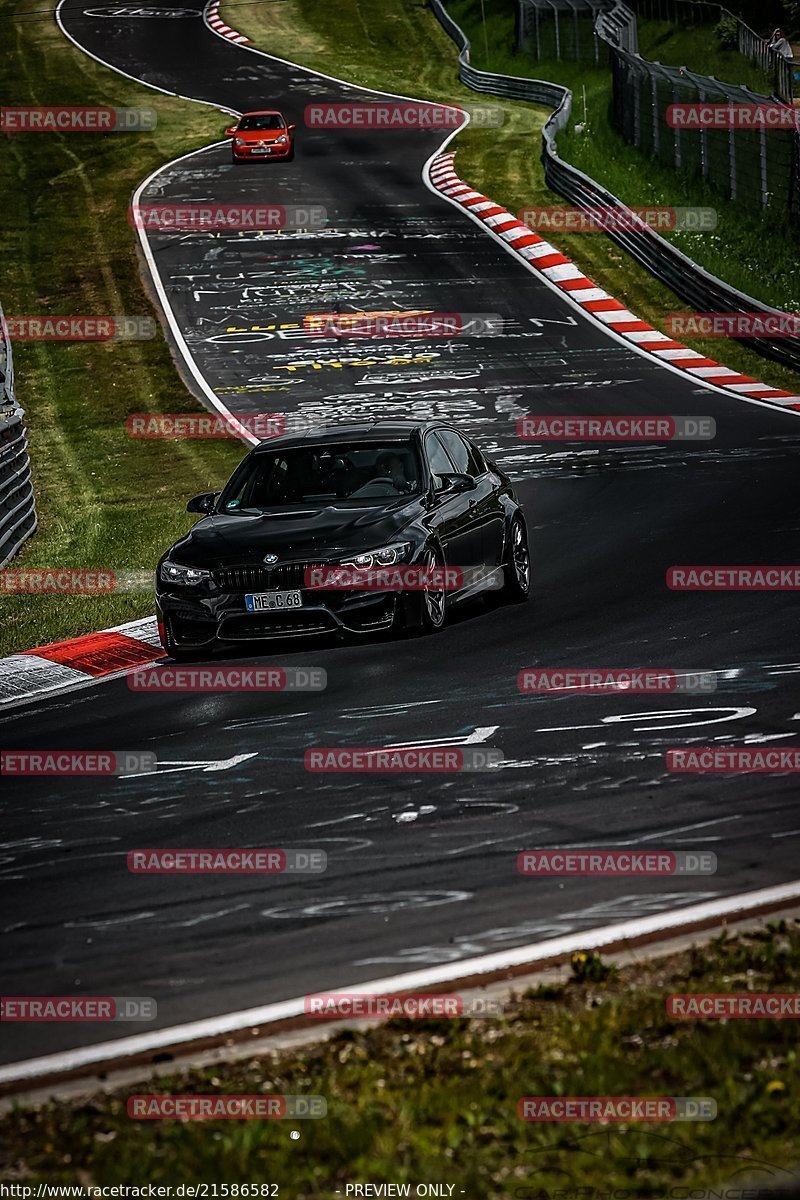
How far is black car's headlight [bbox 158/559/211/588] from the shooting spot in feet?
38.9

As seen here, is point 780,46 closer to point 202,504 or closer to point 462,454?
point 462,454

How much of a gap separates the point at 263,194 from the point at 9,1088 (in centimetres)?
3652

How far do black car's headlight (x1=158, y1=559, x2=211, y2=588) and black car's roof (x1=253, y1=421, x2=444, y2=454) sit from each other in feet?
5.09

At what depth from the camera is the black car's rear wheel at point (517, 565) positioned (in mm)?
13328

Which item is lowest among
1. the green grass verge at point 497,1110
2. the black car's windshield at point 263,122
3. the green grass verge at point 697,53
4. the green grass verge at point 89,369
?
the green grass verge at point 89,369

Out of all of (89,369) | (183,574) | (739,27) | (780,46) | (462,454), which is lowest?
(89,369)

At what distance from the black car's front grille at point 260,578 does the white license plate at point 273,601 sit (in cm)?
4

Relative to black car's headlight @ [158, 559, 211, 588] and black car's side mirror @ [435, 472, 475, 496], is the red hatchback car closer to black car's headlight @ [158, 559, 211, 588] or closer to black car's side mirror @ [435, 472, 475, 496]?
black car's side mirror @ [435, 472, 475, 496]

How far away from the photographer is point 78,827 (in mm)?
8219

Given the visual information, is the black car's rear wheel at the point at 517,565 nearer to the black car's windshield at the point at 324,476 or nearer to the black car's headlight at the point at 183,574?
the black car's windshield at the point at 324,476

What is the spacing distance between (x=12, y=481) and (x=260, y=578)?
22.5ft

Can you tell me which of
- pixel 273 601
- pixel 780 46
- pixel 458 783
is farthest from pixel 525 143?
pixel 458 783

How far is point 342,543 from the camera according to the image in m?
11.8

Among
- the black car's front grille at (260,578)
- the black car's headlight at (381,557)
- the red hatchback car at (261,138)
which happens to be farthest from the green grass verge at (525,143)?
the black car's front grille at (260,578)
